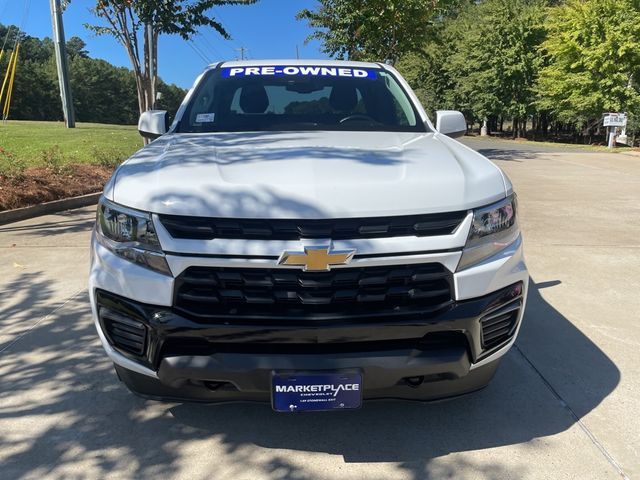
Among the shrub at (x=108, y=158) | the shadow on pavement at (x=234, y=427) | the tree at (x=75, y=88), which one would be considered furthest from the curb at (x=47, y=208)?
the tree at (x=75, y=88)

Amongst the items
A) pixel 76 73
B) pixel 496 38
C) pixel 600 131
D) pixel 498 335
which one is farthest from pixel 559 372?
pixel 76 73

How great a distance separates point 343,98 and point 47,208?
5750 millimetres

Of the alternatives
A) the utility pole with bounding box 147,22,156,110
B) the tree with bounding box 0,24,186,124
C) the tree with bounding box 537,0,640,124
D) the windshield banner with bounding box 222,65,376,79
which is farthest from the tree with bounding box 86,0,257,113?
the tree with bounding box 0,24,186,124

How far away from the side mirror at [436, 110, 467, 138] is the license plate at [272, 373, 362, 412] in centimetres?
217

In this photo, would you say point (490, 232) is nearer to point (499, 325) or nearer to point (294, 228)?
point (499, 325)

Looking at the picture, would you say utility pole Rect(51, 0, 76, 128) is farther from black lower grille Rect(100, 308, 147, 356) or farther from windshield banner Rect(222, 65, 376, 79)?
black lower grille Rect(100, 308, 147, 356)

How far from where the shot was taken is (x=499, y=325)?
91.3 inches

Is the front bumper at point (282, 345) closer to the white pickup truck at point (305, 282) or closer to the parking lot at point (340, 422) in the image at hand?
the white pickup truck at point (305, 282)

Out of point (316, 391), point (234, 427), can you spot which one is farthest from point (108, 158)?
point (316, 391)

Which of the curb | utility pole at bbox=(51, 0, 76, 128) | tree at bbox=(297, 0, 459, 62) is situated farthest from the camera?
utility pole at bbox=(51, 0, 76, 128)

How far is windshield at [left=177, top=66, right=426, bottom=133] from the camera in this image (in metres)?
3.58

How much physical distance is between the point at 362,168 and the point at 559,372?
1.90m

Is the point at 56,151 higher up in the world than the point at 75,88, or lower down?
lower down

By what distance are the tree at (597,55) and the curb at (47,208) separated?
27.2 m
